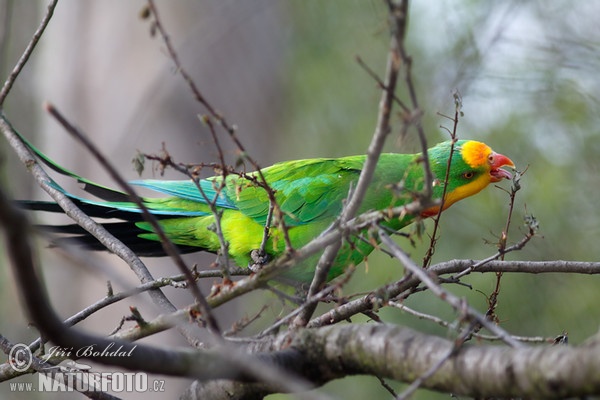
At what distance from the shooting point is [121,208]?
3180 mm

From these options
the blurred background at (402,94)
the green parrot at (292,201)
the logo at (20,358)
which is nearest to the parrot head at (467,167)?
the green parrot at (292,201)

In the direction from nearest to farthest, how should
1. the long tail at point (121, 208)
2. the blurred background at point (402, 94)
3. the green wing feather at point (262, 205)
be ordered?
the long tail at point (121, 208), the green wing feather at point (262, 205), the blurred background at point (402, 94)

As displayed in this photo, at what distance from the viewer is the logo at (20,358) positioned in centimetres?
199

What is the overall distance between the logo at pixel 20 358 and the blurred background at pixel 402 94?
2569 mm

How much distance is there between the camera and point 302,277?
3.11 metres

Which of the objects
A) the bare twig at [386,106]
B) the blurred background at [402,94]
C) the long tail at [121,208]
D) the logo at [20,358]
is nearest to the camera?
the bare twig at [386,106]

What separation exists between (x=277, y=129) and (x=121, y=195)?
330cm

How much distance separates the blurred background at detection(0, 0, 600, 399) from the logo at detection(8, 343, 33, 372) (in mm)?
2569

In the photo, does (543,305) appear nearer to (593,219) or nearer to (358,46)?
(593,219)

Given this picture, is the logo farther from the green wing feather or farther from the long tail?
the green wing feather

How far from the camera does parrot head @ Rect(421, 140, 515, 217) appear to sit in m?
3.48

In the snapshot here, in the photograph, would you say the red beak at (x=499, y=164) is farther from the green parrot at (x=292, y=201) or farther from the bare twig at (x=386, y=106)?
the bare twig at (x=386, y=106)

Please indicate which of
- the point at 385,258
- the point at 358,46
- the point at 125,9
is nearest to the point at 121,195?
the point at 125,9

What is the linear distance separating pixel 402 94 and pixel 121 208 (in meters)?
3.52
